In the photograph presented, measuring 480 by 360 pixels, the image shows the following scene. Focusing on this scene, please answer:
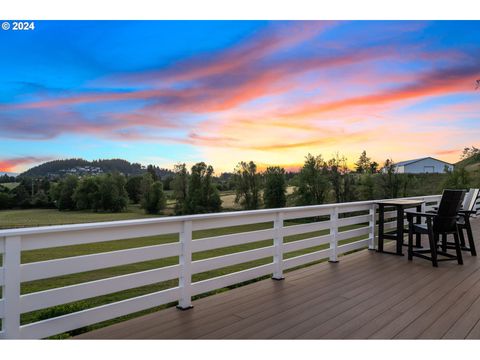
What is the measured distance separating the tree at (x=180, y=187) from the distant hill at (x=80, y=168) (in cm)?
991

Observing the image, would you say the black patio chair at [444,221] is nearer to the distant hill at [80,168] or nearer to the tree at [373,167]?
the distant hill at [80,168]

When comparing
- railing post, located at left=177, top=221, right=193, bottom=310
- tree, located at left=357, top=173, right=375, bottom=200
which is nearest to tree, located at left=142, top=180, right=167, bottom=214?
tree, located at left=357, top=173, right=375, bottom=200

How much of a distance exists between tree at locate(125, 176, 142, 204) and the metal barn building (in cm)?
2398

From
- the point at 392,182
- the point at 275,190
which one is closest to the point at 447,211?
the point at 392,182

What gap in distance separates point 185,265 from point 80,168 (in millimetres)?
21807

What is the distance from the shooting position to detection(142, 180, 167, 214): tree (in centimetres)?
2836

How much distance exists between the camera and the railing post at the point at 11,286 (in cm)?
211

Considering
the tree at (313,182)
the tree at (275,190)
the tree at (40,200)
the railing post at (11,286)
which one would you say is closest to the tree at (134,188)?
the tree at (40,200)

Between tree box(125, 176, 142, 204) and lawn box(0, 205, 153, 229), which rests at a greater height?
tree box(125, 176, 142, 204)

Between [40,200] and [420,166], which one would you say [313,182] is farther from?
[40,200]

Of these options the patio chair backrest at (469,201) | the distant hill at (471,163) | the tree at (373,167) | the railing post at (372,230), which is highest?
the tree at (373,167)

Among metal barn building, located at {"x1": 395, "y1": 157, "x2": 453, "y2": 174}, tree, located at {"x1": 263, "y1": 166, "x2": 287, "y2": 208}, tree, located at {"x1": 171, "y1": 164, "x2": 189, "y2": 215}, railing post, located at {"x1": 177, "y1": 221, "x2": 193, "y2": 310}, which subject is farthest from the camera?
tree, located at {"x1": 263, "y1": 166, "x2": 287, "y2": 208}

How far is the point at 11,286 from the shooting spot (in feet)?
6.98

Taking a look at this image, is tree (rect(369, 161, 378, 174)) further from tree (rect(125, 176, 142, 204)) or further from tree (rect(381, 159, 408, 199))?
tree (rect(125, 176, 142, 204))
